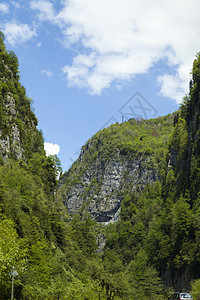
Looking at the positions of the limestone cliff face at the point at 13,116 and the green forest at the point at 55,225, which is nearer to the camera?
the green forest at the point at 55,225

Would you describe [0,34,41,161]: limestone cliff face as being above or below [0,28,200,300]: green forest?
above

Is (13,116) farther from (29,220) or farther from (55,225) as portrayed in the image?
(29,220)

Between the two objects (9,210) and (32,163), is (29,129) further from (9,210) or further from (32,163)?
(9,210)

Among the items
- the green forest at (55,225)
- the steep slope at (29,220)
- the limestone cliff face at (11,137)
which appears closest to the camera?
the steep slope at (29,220)

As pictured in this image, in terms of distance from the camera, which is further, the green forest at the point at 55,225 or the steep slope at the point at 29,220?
the green forest at the point at 55,225

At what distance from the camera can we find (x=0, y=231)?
2698 cm

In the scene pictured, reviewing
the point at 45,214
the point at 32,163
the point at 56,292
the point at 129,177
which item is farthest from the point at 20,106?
the point at 129,177

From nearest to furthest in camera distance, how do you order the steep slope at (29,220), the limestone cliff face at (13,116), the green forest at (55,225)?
the steep slope at (29,220) < the green forest at (55,225) < the limestone cliff face at (13,116)

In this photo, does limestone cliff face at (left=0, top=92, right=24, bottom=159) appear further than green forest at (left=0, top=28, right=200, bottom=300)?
Yes

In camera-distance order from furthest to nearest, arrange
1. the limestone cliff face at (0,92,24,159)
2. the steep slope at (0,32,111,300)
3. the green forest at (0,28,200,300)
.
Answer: the limestone cliff face at (0,92,24,159) < the green forest at (0,28,200,300) < the steep slope at (0,32,111,300)

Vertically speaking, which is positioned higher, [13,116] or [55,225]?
[13,116]

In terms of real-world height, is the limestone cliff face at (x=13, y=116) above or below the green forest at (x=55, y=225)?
above

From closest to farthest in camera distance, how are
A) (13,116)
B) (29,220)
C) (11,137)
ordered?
(29,220), (11,137), (13,116)

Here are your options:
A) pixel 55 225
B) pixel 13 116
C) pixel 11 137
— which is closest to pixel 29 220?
pixel 11 137
